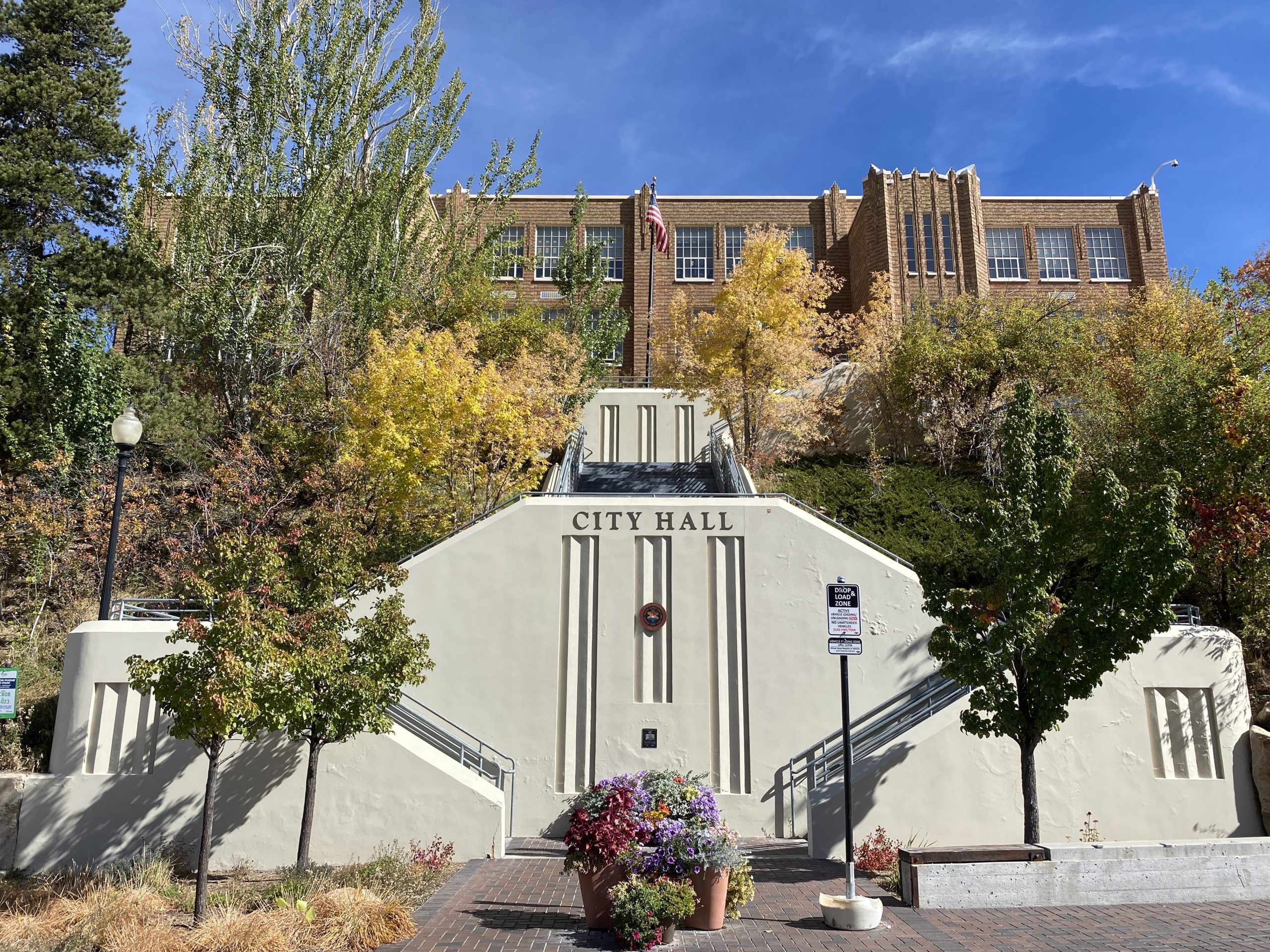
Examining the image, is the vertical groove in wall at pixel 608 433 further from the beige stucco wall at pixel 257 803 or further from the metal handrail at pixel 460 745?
the beige stucco wall at pixel 257 803

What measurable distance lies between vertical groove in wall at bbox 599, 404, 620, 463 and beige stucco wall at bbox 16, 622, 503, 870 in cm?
1654

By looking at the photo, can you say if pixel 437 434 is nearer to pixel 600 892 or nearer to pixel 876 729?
pixel 876 729

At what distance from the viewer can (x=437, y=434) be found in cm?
1912

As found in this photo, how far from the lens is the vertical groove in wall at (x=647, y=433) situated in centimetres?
2855

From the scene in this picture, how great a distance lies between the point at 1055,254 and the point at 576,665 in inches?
1351

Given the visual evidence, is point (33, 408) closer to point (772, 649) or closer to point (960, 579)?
point (772, 649)

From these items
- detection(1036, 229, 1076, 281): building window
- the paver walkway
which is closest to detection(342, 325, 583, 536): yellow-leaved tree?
the paver walkway

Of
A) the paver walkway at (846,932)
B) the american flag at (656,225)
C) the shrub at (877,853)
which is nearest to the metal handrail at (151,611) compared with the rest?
the paver walkway at (846,932)

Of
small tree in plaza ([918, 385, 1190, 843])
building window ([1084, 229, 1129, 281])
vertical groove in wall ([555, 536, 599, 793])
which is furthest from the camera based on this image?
building window ([1084, 229, 1129, 281])

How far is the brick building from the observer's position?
35938 millimetres

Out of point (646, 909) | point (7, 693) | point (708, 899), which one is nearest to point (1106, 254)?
point (708, 899)

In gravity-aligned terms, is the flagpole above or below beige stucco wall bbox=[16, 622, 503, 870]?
above

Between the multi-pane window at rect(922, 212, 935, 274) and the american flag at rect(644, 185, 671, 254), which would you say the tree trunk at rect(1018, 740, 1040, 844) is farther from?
the multi-pane window at rect(922, 212, 935, 274)

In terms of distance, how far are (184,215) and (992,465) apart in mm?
24254
